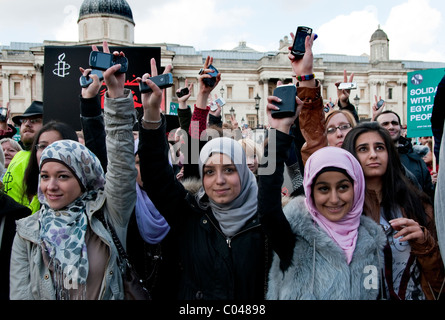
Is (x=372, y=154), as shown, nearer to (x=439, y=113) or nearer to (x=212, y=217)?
(x=439, y=113)

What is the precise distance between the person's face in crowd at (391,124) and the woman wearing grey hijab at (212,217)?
2.67 meters

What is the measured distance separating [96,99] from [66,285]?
1311 millimetres

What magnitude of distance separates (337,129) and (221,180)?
5.83ft

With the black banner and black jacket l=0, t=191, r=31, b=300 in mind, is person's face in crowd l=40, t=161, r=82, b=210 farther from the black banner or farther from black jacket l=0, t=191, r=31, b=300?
the black banner

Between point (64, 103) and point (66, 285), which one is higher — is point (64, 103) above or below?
above

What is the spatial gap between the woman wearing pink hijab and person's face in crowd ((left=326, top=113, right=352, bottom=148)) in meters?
1.46

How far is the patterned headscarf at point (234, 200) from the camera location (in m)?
2.41

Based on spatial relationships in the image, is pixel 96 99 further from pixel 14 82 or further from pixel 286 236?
pixel 14 82

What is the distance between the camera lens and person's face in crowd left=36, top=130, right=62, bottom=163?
322 cm

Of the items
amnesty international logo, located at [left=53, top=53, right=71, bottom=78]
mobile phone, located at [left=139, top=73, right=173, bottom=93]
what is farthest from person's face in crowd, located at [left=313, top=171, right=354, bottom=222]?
amnesty international logo, located at [left=53, top=53, right=71, bottom=78]
